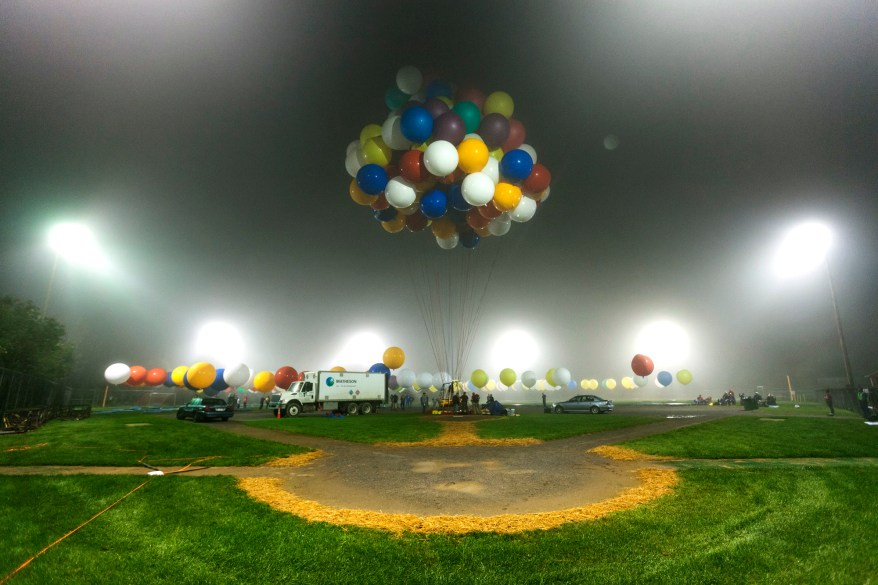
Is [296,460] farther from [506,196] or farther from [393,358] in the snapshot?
[393,358]

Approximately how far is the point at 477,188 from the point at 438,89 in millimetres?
4391

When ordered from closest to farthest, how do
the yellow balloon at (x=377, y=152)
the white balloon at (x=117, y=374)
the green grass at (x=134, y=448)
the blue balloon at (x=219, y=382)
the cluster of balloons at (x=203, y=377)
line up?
the green grass at (x=134, y=448) → the yellow balloon at (x=377, y=152) → the cluster of balloons at (x=203, y=377) → the white balloon at (x=117, y=374) → the blue balloon at (x=219, y=382)

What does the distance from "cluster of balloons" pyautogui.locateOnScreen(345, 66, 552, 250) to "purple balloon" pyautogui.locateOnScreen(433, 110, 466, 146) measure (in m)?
0.03

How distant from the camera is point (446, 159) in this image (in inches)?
485

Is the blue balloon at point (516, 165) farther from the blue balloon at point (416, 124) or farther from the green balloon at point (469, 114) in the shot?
the blue balloon at point (416, 124)

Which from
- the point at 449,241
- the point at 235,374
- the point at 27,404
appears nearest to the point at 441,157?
the point at 449,241

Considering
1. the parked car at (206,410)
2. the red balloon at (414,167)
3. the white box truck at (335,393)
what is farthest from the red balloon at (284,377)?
the red balloon at (414,167)

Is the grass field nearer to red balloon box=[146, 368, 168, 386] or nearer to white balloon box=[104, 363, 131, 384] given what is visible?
white balloon box=[104, 363, 131, 384]

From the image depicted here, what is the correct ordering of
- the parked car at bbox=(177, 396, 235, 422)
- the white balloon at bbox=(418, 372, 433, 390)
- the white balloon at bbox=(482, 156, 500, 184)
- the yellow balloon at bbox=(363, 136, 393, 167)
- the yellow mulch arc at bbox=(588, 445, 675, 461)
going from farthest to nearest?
1. the white balloon at bbox=(418, 372, 433, 390)
2. the parked car at bbox=(177, 396, 235, 422)
3. the yellow balloon at bbox=(363, 136, 393, 167)
4. the white balloon at bbox=(482, 156, 500, 184)
5. the yellow mulch arc at bbox=(588, 445, 675, 461)

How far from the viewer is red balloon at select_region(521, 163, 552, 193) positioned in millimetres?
14422

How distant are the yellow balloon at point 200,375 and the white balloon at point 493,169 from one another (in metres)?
37.2

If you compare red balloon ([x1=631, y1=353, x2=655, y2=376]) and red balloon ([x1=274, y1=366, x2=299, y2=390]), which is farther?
red balloon ([x1=274, y1=366, x2=299, y2=390])

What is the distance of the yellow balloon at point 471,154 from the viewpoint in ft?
41.4

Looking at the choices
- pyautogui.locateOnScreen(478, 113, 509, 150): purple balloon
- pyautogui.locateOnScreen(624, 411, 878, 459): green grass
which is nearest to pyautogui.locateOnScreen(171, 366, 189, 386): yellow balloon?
pyautogui.locateOnScreen(478, 113, 509, 150): purple balloon
